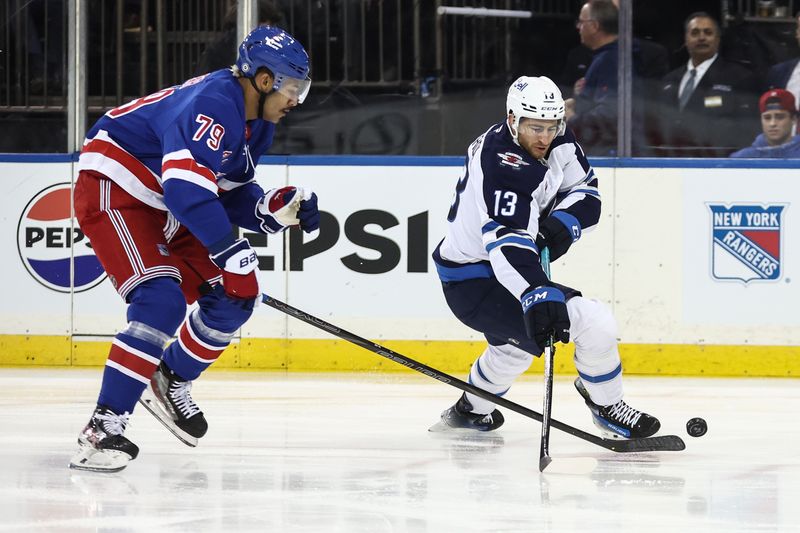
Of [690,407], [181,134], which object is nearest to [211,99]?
[181,134]

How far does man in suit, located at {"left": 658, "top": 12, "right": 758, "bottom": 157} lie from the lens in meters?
5.39

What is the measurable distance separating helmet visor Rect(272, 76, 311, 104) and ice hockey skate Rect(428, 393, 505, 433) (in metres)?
1.03

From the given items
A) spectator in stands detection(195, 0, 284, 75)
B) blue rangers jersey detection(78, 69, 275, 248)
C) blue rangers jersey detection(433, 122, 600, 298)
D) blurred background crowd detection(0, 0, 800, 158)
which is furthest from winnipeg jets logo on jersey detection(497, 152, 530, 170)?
spectator in stands detection(195, 0, 284, 75)

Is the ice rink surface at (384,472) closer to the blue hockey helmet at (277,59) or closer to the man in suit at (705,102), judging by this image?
the blue hockey helmet at (277,59)

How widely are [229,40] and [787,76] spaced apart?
7.30 ft

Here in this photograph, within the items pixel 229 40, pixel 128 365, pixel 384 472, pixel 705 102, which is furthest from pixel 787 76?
pixel 128 365

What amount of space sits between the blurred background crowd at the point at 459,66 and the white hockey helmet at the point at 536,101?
79.7 inches

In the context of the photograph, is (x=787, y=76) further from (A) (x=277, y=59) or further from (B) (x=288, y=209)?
(A) (x=277, y=59)

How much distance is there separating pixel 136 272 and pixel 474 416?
1147mm

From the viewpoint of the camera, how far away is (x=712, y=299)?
17.3ft

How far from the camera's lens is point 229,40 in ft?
18.1

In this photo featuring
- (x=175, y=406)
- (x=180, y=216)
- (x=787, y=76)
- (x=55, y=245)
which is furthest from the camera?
(x=55, y=245)

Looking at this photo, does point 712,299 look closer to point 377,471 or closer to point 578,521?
point 377,471

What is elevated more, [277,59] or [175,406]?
[277,59]
